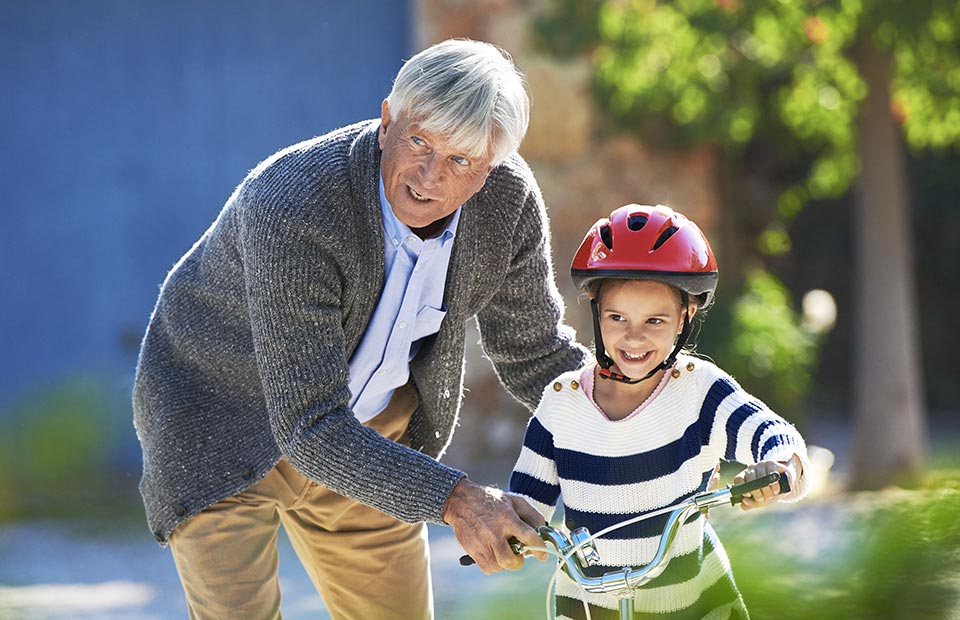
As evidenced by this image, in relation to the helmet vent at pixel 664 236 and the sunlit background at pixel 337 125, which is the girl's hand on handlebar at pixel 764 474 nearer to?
the helmet vent at pixel 664 236

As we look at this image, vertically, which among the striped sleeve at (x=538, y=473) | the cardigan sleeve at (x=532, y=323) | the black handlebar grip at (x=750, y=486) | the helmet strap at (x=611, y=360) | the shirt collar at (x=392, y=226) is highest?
the shirt collar at (x=392, y=226)

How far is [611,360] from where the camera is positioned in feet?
9.07

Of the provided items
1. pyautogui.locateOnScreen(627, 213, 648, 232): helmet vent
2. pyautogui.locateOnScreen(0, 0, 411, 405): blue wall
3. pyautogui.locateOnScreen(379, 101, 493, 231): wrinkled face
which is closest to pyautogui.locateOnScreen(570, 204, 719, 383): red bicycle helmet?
pyautogui.locateOnScreen(627, 213, 648, 232): helmet vent

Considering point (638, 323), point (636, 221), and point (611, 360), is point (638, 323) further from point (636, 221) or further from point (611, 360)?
point (636, 221)

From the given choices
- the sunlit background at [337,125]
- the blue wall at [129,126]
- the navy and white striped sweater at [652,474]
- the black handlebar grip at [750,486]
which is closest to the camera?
the black handlebar grip at [750,486]

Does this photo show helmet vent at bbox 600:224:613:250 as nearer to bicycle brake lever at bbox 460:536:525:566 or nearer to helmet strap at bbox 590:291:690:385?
helmet strap at bbox 590:291:690:385

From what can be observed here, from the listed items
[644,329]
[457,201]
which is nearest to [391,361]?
[457,201]

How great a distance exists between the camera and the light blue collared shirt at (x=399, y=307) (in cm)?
Result: 301

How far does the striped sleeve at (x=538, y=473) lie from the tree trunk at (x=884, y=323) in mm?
4676

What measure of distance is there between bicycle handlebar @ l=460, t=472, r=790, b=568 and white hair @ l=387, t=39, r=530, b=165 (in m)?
0.82

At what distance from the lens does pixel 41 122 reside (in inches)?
309

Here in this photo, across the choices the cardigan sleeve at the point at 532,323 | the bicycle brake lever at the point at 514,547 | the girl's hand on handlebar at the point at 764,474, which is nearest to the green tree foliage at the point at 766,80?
the cardigan sleeve at the point at 532,323

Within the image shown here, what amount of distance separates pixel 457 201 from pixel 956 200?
734 cm

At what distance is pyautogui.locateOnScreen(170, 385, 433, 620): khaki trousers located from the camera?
3.08 meters
